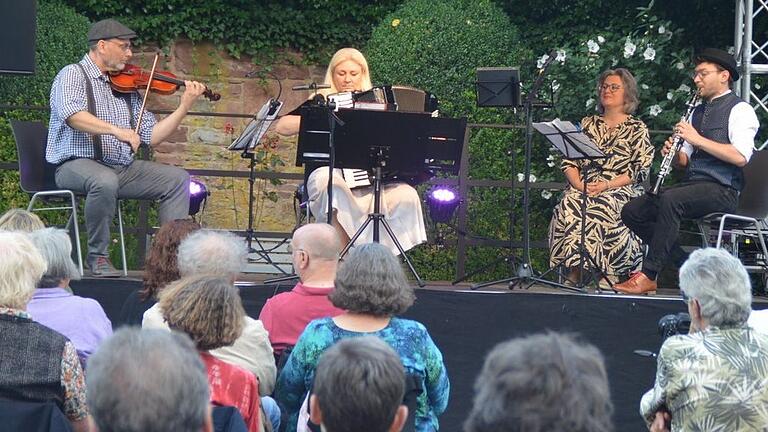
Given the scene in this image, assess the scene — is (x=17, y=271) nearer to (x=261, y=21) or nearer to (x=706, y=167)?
(x=706, y=167)

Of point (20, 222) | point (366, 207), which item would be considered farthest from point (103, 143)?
point (20, 222)

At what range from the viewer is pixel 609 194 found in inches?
271

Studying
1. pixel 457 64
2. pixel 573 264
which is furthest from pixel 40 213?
pixel 573 264

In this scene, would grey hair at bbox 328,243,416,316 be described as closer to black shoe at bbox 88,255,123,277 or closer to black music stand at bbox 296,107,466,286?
black music stand at bbox 296,107,466,286

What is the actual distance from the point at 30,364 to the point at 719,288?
6.65ft

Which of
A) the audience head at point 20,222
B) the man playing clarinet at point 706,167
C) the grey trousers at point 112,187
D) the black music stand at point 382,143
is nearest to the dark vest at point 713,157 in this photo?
the man playing clarinet at point 706,167

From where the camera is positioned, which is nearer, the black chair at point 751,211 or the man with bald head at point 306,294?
the man with bald head at point 306,294

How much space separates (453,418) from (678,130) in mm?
2302

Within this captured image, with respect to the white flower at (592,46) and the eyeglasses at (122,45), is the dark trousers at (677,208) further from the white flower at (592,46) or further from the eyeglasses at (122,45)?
the eyeglasses at (122,45)

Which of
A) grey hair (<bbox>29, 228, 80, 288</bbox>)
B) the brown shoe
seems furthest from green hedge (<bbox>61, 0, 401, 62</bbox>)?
grey hair (<bbox>29, 228, 80, 288</bbox>)

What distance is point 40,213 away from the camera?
7.83 meters

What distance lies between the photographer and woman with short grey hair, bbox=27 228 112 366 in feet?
11.8

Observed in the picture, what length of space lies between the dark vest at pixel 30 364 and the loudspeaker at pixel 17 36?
15.4ft

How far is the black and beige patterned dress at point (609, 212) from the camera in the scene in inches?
269
